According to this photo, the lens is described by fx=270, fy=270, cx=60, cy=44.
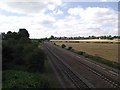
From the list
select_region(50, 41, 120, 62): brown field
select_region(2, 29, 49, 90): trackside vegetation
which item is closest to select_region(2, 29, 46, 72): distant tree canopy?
select_region(2, 29, 49, 90): trackside vegetation

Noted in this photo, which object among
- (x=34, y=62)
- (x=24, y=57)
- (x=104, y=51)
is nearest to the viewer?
(x=34, y=62)

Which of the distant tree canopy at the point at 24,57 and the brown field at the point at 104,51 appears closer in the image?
the distant tree canopy at the point at 24,57

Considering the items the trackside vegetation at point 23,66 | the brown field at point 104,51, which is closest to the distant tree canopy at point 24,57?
the trackside vegetation at point 23,66

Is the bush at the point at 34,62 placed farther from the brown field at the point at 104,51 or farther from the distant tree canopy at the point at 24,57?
the brown field at the point at 104,51

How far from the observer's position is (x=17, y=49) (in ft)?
160

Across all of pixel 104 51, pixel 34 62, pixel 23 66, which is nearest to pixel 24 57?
pixel 23 66

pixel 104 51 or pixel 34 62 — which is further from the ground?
pixel 34 62

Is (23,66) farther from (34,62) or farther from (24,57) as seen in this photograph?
(34,62)

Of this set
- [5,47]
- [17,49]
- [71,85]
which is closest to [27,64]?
[5,47]

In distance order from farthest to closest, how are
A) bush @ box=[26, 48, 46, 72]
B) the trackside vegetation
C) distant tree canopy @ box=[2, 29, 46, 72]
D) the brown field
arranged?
1. the brown field
2. distant tree canopy @ box=[2, 29, 46, 72]
3. bush @ box=[26, 48, 46, 72]
4. the trackside vegetation

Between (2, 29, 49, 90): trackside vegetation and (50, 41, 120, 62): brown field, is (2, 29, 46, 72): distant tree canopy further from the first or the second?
(50, 41, 120, 62): brown field

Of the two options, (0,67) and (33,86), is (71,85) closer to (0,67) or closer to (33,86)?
(33,86)

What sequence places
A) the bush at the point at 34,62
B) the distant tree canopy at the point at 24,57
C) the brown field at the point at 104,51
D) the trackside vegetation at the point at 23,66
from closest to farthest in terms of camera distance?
the trackside vegetation at the point at 23,66, the bush at the point at 34,62, the distant tree canopy at the point at 24,57, the brown field at the point at 104,51

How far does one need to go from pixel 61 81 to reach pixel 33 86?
7.61 m
